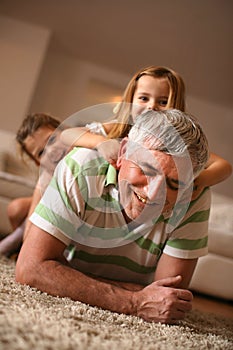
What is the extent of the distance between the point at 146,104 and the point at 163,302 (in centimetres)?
55

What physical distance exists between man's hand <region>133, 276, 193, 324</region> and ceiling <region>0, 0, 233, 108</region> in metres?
3.17

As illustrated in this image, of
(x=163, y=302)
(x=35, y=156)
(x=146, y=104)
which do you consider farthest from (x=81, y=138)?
(x=35, y=156)

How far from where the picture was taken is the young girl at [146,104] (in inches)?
46.0

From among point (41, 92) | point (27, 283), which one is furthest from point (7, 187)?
point (41, 92)

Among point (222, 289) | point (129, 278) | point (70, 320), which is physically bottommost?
point (222, 289)

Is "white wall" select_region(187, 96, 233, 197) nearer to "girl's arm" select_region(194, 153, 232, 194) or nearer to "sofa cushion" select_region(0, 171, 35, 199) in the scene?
"sofa cushion" select_region(0, 171, 35, 199)

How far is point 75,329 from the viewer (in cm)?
63

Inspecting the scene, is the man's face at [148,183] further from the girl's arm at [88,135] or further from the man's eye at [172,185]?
the girl's arm at [88,135]

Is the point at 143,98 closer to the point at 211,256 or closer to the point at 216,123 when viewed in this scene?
the point at 211,256

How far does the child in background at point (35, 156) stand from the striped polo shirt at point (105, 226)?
45cm

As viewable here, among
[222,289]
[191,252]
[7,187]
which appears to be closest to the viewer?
[191,252]

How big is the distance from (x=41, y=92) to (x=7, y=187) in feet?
7.66

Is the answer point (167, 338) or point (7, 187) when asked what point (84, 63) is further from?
point (167, 338)

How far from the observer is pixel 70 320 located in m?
0.68
